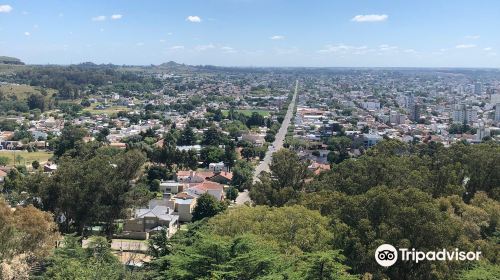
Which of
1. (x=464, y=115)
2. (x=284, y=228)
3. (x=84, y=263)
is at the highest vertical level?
(x=284, y=228)

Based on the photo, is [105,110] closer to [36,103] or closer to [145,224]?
[36,103]

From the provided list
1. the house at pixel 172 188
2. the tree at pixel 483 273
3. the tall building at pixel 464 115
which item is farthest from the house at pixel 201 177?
the tall building at pixel 464 115

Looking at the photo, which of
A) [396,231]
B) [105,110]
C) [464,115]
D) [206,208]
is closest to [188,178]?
[206,208]

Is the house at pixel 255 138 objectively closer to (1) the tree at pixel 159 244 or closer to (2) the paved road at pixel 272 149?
(2) the paved road at pixel 272 149

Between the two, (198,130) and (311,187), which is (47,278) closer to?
(311,187)

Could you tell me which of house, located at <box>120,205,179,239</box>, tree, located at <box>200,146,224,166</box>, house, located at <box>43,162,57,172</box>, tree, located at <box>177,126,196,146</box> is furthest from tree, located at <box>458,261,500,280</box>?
tree, located at <box>177,126,196,146</box>

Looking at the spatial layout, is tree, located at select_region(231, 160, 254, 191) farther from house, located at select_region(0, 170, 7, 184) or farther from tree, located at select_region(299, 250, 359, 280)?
tree, located at select_region(299, 250, 359, 280)

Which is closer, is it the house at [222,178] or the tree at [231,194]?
the tree at [231,194]
